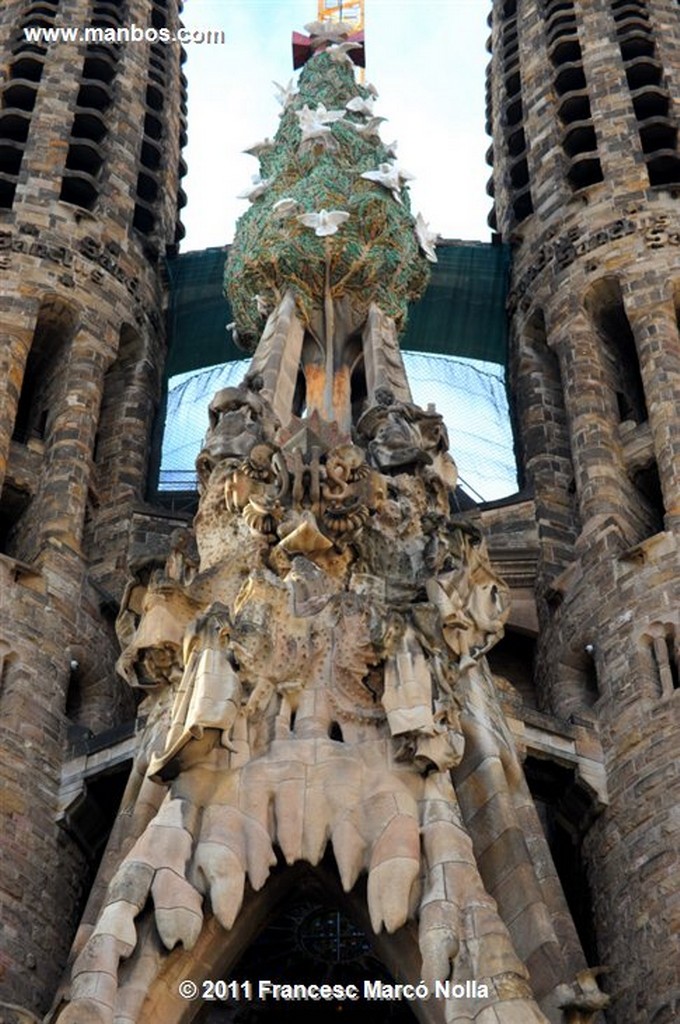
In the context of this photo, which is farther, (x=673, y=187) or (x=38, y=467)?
(x=673, y=187)

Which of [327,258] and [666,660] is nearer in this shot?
[666,660]

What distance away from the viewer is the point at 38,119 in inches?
1291

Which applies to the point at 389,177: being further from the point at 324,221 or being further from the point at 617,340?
the point at 617,340

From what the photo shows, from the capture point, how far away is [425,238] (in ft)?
93.6

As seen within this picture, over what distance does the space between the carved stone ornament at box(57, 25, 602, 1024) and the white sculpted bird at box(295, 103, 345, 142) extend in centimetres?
496

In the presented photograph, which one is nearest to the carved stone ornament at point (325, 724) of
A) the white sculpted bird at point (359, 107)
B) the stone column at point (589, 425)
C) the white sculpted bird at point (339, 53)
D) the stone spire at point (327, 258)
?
the stone spire at point (327, 258)

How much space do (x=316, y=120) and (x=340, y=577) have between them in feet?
31.7

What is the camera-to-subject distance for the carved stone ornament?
16.9 metres

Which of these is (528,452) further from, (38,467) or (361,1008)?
(361,1008)

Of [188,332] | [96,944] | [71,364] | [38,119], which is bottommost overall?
[96,944]

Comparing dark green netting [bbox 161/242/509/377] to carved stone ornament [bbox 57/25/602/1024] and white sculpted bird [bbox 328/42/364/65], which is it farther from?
carved stone ornament [bbox 57/25/602/1024]

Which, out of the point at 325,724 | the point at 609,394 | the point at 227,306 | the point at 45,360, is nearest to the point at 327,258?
the point at 609,394

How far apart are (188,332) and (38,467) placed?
5.43m

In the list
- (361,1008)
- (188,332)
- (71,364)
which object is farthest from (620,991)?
(188,332)
